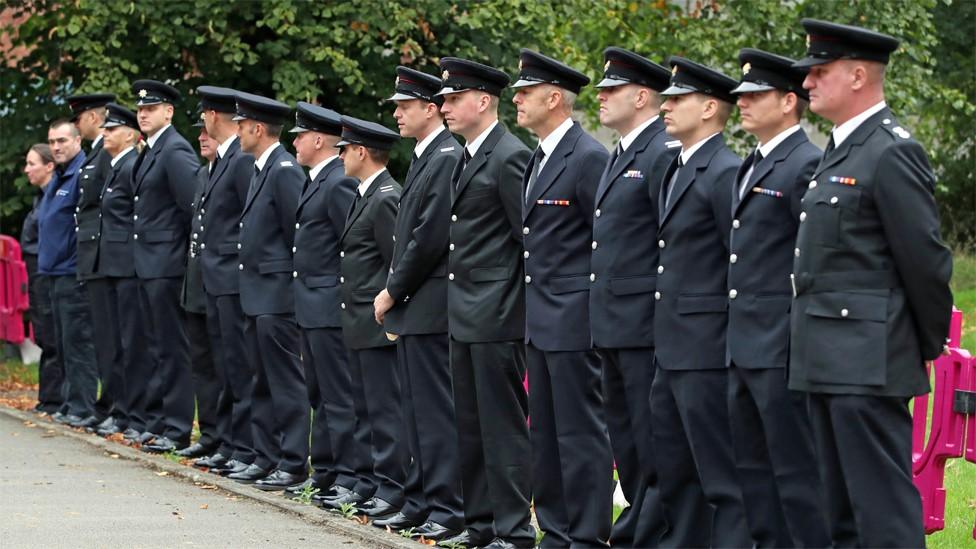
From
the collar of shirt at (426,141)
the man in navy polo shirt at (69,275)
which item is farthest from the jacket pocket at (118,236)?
the collar of shirt at (426,141)

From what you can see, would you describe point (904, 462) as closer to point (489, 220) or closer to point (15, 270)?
point (489, 220)

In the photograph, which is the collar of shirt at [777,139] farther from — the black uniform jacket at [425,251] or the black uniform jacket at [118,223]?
the black uniform jacket at [118,223]

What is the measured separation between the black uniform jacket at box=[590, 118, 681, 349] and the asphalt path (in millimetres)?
2052

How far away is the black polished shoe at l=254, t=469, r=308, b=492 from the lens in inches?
413

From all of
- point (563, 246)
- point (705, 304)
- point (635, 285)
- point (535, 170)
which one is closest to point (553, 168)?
point (535, 170)

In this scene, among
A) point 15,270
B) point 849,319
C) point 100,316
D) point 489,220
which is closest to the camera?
point 849,319

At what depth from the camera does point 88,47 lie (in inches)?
674

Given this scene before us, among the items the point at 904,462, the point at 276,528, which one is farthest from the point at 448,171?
the point at 904,462

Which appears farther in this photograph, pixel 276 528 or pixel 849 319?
pixel 276 528

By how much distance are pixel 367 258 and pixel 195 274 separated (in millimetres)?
2322

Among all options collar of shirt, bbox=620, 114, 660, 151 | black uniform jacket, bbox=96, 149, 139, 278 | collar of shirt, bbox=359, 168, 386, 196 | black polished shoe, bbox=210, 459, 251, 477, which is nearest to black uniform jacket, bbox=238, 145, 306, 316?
collar of shirt, bbox=359, 168, 386, 196

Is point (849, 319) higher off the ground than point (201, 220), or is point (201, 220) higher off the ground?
point (849, 319)

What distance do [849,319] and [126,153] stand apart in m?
7.81

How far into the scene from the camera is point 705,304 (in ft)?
23.1
